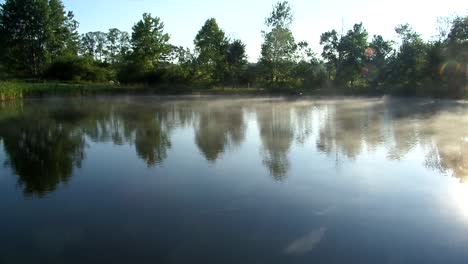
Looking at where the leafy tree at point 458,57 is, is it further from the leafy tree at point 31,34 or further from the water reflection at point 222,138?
the leafy tree at point 31,34

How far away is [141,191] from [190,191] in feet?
3.26

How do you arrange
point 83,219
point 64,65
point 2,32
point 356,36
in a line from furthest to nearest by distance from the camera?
1. point 2,32
2. point 64,65
3. point 356,36
4. point 83,219

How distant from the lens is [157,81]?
5041cm

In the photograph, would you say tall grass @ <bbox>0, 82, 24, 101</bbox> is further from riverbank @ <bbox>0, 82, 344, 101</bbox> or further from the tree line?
the tree line

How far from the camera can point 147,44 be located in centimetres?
5288

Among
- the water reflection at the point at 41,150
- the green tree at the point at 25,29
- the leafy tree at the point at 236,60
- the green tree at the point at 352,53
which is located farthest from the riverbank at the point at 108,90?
the water reflection at the point at 41,150

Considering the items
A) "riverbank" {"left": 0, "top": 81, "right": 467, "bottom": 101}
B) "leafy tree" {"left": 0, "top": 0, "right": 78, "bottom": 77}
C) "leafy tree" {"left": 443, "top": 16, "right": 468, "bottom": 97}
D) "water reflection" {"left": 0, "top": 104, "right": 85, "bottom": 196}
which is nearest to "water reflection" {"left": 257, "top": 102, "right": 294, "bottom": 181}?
"water reflection" {"left": 0, "top": 104, "right": 85, "bottom": 196}

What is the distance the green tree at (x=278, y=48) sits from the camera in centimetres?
4856

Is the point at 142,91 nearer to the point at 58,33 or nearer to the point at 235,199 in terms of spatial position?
the point at 58,33

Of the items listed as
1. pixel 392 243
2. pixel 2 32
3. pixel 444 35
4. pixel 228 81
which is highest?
pixel 2 32

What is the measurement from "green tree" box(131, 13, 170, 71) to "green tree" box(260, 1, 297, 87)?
47.3 ft

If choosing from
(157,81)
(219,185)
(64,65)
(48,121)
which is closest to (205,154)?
(219,185)

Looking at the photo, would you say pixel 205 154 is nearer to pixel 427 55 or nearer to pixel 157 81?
pixel 427 55

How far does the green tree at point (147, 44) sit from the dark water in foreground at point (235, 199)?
38459 mm
